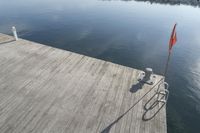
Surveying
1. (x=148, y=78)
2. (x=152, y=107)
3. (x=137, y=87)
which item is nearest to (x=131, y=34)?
(x=148, y=78)

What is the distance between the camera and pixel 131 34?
2742 centimetres

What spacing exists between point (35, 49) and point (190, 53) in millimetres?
18332

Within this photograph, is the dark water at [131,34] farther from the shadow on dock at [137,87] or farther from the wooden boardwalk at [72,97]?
the wooden boardwalk at [72,97]

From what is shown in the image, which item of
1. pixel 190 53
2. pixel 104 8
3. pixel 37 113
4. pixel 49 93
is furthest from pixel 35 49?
pixel 104 8

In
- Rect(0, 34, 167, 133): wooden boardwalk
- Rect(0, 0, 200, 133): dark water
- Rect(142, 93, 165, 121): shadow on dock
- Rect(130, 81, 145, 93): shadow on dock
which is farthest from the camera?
Rect(0, 0, 200, 133): dark water

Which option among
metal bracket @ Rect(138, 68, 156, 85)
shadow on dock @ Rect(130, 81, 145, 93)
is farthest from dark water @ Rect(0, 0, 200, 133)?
shadow on dock @ Rect(130, 81, 145, 93)

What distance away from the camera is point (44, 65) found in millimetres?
13711

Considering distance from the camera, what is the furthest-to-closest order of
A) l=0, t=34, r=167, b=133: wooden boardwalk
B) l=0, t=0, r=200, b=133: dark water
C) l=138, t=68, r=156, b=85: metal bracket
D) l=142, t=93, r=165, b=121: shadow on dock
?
l=0, t=0, r=200, b=133: dark water, l=138, t=68, r=156, b=85: metal bracket, l=142, t=93, r=165, b=121: shadow on dock, l=0, t=34, r=167, b=133: wooden boardwalk

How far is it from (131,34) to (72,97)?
19.5 m

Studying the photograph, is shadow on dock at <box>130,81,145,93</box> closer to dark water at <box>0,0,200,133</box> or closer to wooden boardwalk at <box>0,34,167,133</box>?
wooden boardwalk at <box>0,34,167,133</box>

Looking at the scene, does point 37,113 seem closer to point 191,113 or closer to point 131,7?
point 191,113

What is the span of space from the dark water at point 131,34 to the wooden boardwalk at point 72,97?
3.96m

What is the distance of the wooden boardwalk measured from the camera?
8.69 metres

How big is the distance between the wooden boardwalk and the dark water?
3963 millimetres
